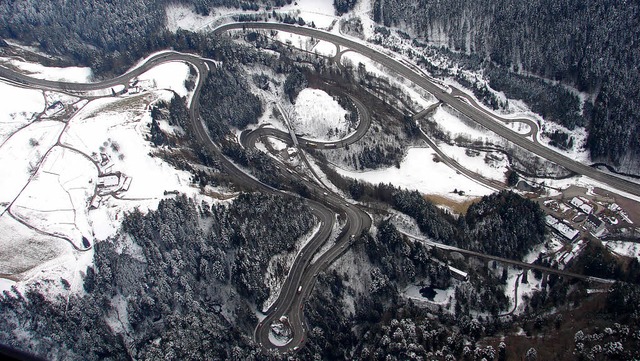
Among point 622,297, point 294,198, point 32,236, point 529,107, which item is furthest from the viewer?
point 529,107

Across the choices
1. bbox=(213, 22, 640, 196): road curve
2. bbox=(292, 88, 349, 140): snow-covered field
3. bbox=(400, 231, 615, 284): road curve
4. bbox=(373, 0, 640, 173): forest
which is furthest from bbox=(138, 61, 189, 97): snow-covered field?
bbox=(400, 231, 615, 284): road curve

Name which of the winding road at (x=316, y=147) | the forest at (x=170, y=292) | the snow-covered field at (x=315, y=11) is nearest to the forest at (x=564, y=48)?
the winding road at (x=316, y=147)

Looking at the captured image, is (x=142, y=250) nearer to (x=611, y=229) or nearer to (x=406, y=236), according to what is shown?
(x=406, y=236)

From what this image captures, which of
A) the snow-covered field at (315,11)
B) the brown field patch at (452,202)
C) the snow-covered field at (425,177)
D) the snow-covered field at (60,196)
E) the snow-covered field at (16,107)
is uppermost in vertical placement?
the snow-covered field at (315,11)

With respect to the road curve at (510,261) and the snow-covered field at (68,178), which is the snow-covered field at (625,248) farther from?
the snow-covered field at (68,178)

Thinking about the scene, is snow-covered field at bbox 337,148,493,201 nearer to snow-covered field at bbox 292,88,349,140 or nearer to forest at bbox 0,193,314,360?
snow-covered field at bbox 292,88,349,140

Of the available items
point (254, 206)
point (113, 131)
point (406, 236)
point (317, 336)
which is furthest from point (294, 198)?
point (113, 131)

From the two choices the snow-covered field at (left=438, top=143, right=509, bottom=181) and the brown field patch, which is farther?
the snow-covered field at (left=438, top=143, right=509, bottom=181)
